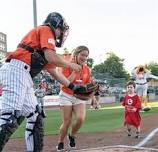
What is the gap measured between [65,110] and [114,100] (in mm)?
33237

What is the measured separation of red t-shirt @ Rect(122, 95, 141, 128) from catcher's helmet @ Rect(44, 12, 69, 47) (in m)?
5.46

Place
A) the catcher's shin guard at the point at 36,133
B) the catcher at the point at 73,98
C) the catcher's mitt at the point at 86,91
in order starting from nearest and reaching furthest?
the catcher's shin guard at the point at 36,133
the catcher's mitt at the point at 86,91
the catcher at the point at 73,98

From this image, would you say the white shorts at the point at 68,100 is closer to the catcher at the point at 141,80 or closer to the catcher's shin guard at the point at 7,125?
the catcher's shin guard at the point at 7,125

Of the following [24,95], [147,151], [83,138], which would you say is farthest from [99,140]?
[24,95]

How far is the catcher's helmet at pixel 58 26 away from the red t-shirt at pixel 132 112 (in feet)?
17.9

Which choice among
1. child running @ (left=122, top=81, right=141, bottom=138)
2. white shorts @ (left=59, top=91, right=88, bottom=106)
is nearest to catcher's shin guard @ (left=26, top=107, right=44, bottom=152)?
white shorts @ (left=59, top=91, right=88, bottom=106)

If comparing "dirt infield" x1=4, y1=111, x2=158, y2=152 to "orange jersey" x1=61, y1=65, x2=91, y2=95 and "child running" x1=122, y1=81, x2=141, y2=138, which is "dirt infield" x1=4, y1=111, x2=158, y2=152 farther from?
"orange jersey" x1=61, y1=65, x2=91, y2=95

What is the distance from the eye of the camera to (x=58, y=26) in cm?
586

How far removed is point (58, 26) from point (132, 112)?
5764mm

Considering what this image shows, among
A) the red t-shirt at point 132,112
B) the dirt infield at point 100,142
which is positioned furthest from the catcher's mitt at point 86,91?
the red t-shirt at point 132,112

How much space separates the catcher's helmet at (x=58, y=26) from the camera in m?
5.84

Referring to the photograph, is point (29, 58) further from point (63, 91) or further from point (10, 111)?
point (63, 91)

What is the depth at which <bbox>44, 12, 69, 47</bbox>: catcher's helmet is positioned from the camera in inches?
230

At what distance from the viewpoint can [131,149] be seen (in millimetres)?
7996
